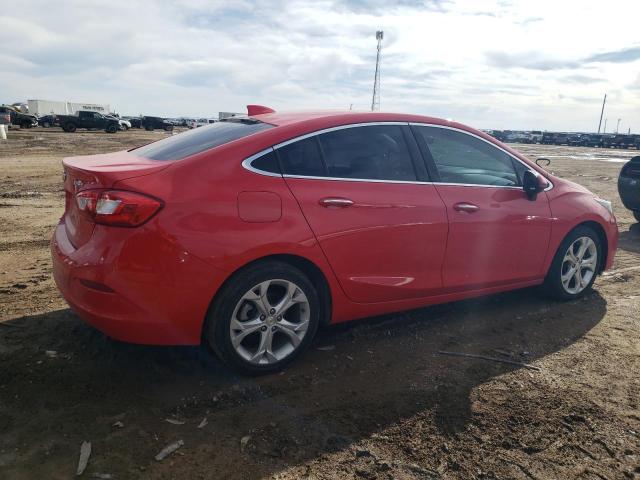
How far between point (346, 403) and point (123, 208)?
5.55 ft

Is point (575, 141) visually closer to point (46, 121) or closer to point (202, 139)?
point (46, 121)

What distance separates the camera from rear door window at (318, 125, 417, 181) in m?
3.36

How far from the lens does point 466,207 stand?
12.4 feet

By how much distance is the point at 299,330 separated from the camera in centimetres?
326

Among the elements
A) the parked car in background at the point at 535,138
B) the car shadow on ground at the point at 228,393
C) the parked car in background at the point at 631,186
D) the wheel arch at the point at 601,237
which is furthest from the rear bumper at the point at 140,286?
the parked car in background at the point at 535,138

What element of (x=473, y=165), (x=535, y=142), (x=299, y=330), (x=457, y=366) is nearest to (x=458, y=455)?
(x=457, y=366)

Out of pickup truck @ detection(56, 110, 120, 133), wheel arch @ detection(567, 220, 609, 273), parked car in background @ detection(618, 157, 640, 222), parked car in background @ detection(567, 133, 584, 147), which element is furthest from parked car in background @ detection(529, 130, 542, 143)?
wheel arch @ detection(567, 220, 609, 273)

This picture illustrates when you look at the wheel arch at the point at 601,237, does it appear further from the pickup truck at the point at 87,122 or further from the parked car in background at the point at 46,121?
the parked car in background at the point at 46,121

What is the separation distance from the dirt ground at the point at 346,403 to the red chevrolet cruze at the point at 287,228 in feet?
1.03

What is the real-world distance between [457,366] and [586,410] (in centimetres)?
80

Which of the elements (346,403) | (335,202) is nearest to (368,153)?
(335,202)

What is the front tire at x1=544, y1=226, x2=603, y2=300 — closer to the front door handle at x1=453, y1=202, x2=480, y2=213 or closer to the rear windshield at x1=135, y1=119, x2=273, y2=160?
the front door handle at x1=453, y1=202, x2=480, y2=213

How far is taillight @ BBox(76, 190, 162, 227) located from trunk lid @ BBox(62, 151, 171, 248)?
0.26 feet

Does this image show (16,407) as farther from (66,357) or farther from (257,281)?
(257,281)
